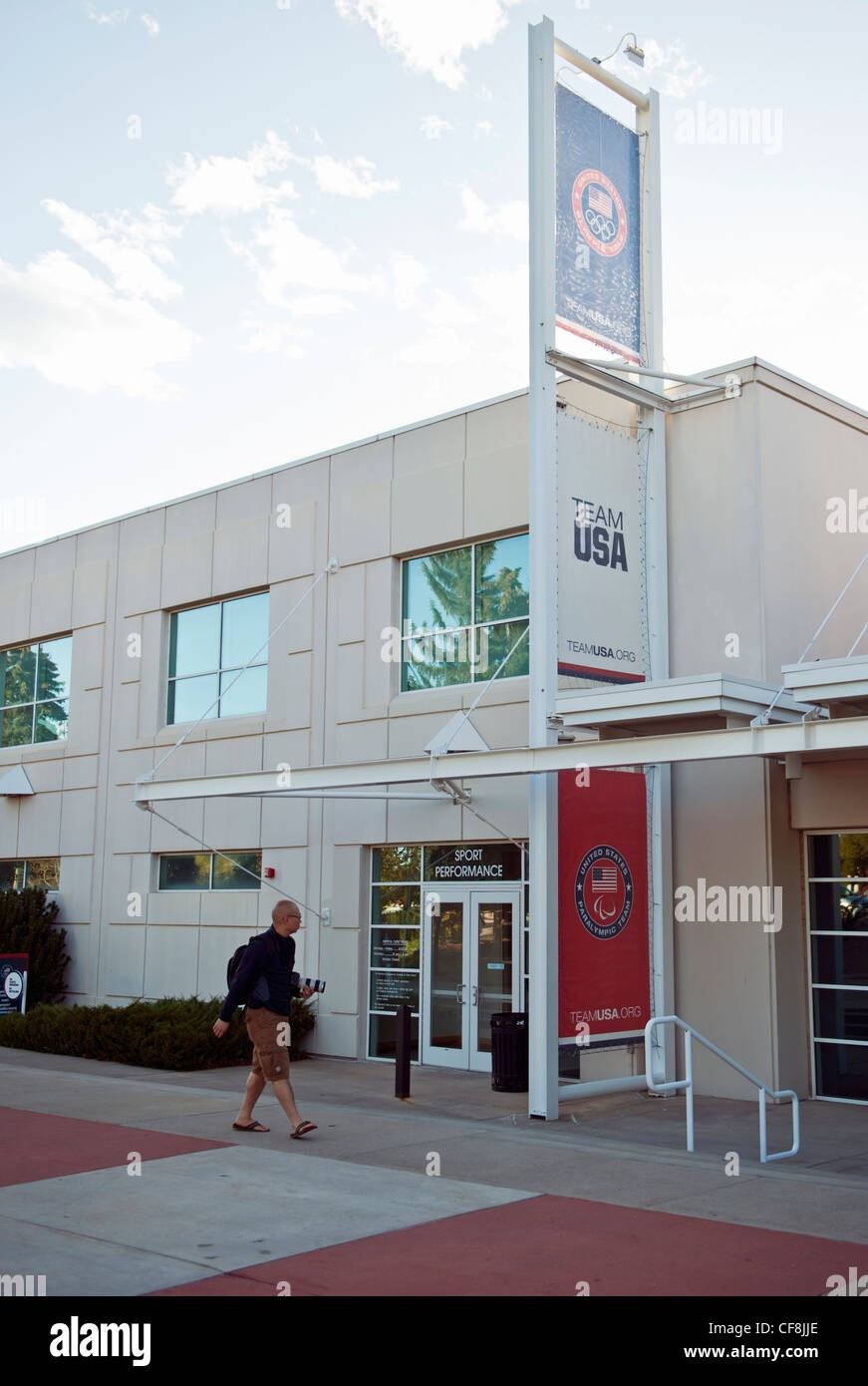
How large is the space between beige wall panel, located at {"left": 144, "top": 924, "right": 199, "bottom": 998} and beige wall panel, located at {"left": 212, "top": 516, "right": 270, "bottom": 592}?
542 cm

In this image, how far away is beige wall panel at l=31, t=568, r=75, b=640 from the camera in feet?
77.3

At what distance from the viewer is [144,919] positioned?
20.8 metres

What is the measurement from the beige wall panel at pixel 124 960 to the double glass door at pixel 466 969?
6.05 meters

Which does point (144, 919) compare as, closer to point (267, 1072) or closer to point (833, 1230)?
point (267, 1072)

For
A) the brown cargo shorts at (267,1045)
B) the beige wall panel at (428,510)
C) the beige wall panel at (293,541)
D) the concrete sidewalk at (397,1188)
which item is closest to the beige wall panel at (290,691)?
the beige wall panel at (293,541)

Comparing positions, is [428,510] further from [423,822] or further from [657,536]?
[423,822]

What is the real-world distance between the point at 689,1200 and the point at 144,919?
547 inches

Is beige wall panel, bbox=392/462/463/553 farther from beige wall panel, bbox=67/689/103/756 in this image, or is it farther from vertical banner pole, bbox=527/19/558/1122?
beige wall panel, bbox=67/689/103/756

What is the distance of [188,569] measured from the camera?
69.0ft

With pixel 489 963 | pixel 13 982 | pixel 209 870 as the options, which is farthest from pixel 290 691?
pixel 13 982
